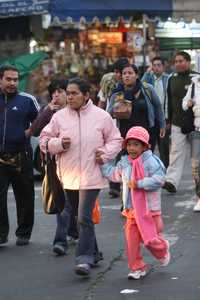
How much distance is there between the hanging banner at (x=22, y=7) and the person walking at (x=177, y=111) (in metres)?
7.25

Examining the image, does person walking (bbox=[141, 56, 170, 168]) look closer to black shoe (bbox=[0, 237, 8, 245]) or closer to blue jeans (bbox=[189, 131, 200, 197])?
blue jeans (bbox=[189, 131, 200, 197])

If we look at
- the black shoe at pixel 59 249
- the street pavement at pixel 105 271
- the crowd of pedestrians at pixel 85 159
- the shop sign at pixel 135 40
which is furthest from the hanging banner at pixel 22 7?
the black shoe at pixel 59 249

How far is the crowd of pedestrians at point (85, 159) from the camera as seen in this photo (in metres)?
7.02

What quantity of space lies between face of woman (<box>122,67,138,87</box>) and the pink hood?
8.18 feet

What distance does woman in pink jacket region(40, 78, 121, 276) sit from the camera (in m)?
7.12

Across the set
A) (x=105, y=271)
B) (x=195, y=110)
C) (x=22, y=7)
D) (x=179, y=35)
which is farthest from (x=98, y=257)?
(x=179, y=35)

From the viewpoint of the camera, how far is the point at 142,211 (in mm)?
6973

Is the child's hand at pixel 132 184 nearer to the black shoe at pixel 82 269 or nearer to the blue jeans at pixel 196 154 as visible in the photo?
the black shoe at pixel 82 269

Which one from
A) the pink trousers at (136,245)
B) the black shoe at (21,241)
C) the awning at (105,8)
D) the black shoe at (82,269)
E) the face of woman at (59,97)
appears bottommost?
the black shoe at (21,241)

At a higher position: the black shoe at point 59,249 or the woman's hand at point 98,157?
the woman's hand at point 98,157

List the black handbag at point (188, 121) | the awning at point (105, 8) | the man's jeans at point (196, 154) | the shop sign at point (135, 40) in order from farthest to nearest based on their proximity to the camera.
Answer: the shop sign at point (135, 40) < the awning at point (105, 8) < the black handbag at point (188, 121) < the man's jeans at point (196, 154)

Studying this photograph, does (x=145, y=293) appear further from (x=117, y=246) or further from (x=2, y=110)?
(x=2, y=110)

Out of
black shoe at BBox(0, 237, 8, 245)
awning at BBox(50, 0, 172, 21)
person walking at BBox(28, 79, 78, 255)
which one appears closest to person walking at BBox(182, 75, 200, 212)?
person walking at BBox(28, 79, 78, 255)

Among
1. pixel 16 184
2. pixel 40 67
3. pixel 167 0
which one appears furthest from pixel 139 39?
pixel 16 184
